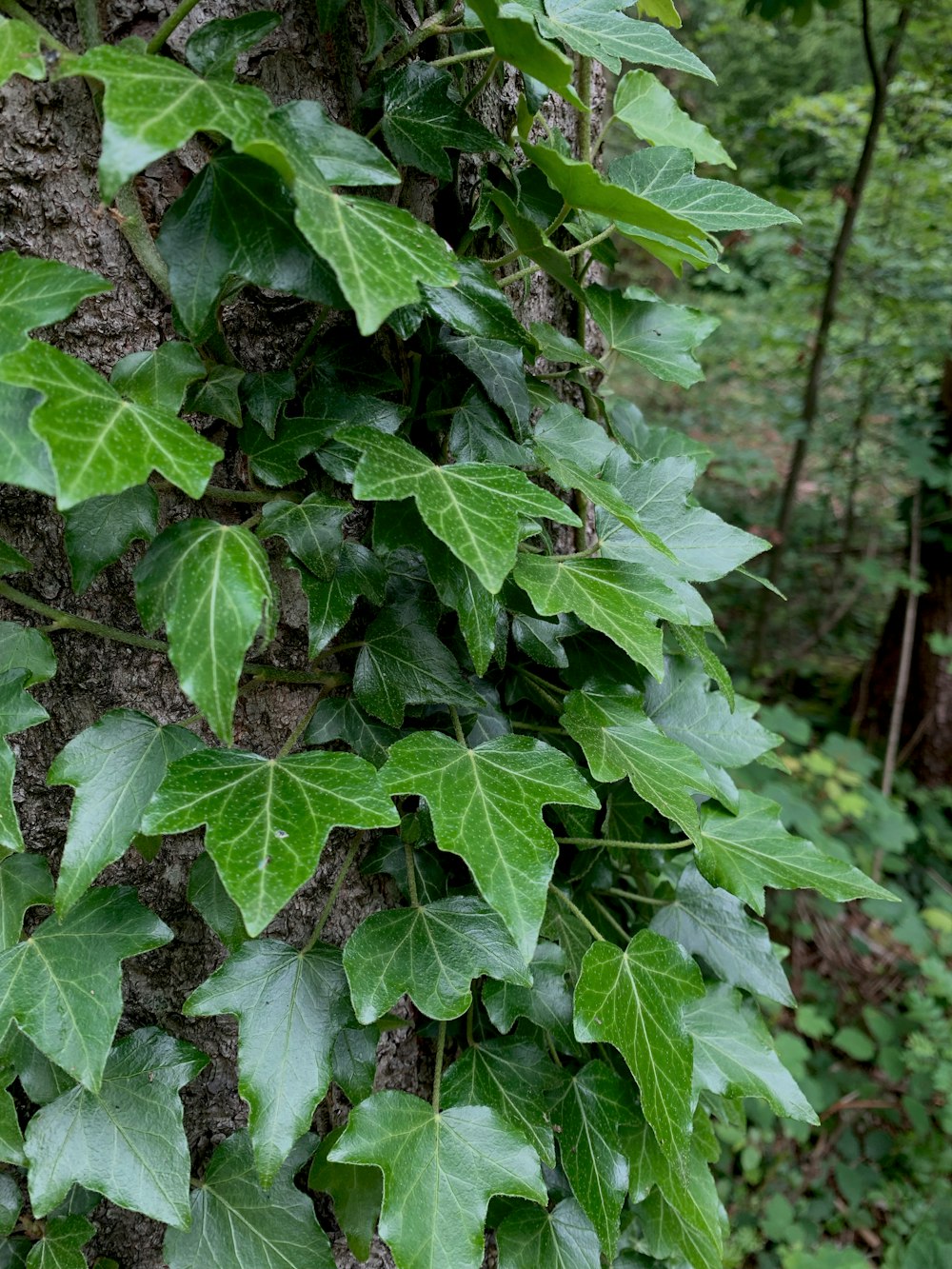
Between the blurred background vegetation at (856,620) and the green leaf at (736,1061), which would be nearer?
the green leaf at (736,1061)

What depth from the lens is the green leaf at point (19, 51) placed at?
0.50 metres

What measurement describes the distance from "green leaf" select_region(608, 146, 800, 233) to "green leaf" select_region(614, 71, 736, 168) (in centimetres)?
4

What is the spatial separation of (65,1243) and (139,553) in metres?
0.62

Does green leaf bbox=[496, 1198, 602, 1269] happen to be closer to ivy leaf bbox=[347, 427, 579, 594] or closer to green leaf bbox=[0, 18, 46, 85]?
ivy leaf bbox=[347, 427, 579, 594]

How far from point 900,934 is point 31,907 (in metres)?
2.53

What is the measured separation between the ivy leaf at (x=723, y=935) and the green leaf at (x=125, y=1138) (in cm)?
50

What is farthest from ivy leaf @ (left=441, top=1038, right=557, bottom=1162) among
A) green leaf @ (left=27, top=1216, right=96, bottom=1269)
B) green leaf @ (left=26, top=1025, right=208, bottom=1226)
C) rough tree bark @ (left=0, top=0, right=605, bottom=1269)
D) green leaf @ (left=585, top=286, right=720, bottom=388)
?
green leaf @ (left=585, top=286, right=720, bottom=388)

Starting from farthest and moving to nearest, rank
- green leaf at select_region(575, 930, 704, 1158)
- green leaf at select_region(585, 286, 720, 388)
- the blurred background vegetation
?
the blurred background vegetation → green leaf at select_region(585, 286, 720, 388) → green leaf at select_region(575, 930, 704, 1158)

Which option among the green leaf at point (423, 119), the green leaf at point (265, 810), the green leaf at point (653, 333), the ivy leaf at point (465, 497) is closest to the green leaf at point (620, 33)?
the green leaf at point (423, 119)

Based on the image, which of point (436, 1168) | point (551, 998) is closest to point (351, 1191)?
point (436, 1168)

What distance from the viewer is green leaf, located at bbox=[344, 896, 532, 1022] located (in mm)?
656

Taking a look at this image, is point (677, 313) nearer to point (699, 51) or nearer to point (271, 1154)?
point (271, 1154)

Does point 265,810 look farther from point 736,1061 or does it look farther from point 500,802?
point 736,1061

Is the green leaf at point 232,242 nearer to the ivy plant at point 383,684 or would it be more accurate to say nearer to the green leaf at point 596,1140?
the ivy plant at point 383,684
